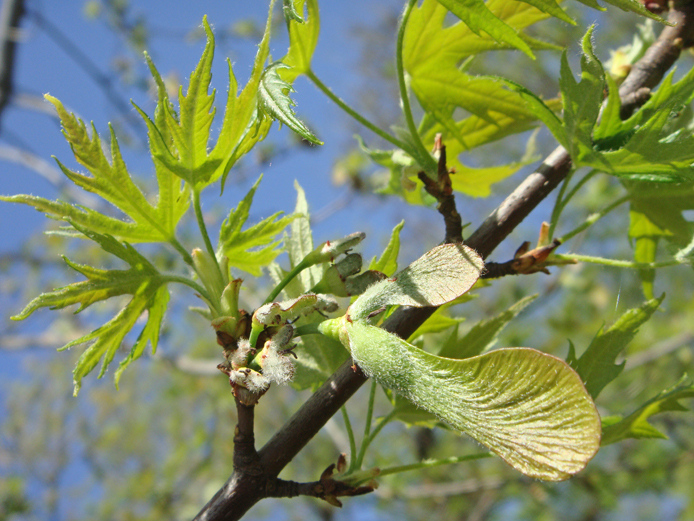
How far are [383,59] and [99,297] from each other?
370 inches

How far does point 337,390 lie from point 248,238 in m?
0.23

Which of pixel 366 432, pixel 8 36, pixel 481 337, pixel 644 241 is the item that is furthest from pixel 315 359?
pixel 8 36

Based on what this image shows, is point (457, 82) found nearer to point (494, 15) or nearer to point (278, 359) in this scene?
point (494, 15)

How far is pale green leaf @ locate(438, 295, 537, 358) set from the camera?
0.71 m

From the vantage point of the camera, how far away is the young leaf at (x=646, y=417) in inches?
27.3

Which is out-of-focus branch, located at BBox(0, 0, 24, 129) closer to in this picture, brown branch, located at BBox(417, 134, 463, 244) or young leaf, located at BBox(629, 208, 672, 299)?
brown branch, located at BBox(417, 134, 463, 244)

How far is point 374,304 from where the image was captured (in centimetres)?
52

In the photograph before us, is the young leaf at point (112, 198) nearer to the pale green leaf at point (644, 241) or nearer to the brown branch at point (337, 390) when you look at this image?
the brown branch at point (337, 390)

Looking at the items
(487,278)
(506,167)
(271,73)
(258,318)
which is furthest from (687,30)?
(258,318)

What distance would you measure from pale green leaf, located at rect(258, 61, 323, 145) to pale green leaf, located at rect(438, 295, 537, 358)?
38cm

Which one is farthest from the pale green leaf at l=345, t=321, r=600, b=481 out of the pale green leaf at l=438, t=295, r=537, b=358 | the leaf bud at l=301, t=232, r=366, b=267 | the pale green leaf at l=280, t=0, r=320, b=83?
the pale green leaf at l=280, t=0, r=320, b=83

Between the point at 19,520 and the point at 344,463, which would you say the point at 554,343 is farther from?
the point at 19,520

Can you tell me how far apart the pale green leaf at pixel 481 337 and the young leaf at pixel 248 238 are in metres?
0.28

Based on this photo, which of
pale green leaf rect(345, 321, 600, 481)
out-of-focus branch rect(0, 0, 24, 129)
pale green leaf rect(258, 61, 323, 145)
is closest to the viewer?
pale green leaf rect(345, 321, 600, 481)
